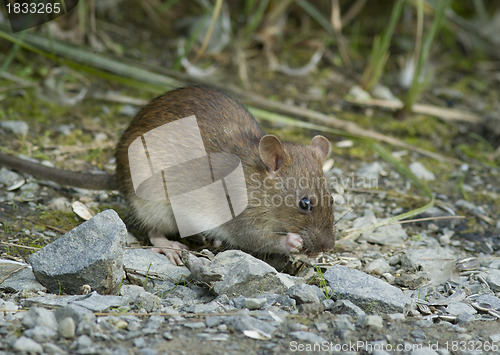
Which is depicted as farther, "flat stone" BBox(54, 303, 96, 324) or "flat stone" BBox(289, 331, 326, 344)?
"flat stone" BBox(289, 331, 326, 344)

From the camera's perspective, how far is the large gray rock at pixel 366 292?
11.7 ft

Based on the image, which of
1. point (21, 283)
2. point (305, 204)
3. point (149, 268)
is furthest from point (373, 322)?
point (21, 283)

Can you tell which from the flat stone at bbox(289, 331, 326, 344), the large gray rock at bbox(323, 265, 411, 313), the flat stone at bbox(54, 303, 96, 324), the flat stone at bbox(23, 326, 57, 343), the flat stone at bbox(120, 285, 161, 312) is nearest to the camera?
the flat stone at bbox(23, 326, 57, 343)

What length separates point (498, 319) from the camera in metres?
3.59

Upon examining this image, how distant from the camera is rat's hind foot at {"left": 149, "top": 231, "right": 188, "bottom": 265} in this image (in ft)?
14.1

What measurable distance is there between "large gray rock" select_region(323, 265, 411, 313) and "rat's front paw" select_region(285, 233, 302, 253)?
422 millimetres

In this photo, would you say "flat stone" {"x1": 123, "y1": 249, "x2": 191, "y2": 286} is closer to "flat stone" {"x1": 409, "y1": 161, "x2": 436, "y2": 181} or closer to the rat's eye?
the rat's eye

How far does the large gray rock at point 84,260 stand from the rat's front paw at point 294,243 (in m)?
1.31

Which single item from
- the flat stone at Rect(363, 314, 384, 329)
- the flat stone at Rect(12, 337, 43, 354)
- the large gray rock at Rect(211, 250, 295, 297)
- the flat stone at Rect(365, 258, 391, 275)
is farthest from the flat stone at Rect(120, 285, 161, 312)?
the flat stone at Rect(365, 258, 391, 275)

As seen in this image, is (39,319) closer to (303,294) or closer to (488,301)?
(303,294)

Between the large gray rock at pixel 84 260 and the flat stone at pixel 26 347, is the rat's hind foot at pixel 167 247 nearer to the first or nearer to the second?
the large gray rock at pixel 84 260

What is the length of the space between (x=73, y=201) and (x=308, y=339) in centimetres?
257

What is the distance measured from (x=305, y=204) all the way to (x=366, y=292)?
0.90 metres

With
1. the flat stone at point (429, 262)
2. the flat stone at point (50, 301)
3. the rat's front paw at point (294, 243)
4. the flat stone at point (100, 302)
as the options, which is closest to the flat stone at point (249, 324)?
the flat stone at point (100, 302)
